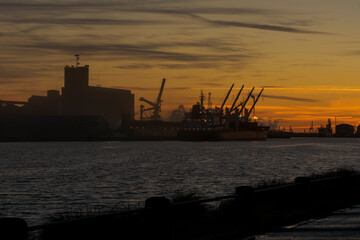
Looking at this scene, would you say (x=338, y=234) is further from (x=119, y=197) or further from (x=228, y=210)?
(x=119, y=197)

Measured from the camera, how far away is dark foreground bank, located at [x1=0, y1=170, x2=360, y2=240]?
39.4 ft

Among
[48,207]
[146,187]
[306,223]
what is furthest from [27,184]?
[306,223]

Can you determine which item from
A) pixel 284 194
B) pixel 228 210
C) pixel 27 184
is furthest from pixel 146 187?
pixel 228 210

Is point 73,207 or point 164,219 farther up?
point 164,219

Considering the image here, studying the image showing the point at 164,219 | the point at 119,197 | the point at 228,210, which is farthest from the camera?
the point at 119,197

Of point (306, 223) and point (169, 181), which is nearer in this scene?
point (306, 223)

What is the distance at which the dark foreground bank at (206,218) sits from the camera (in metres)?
12.0

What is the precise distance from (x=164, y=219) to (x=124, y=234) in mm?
1996

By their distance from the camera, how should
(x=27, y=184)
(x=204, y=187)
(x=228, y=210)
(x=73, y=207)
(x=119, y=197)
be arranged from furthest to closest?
1. (x=27, y=184)
2. (x=204, y=187)
3. (x=119, y=197)
4. (x=73, y=207)
5. (x=228, y=210)

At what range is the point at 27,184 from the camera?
5866cm

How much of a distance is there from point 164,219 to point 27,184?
48.5m

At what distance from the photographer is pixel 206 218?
17031mm

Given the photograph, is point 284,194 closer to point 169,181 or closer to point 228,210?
point 228,210

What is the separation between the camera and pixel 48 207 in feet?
123
